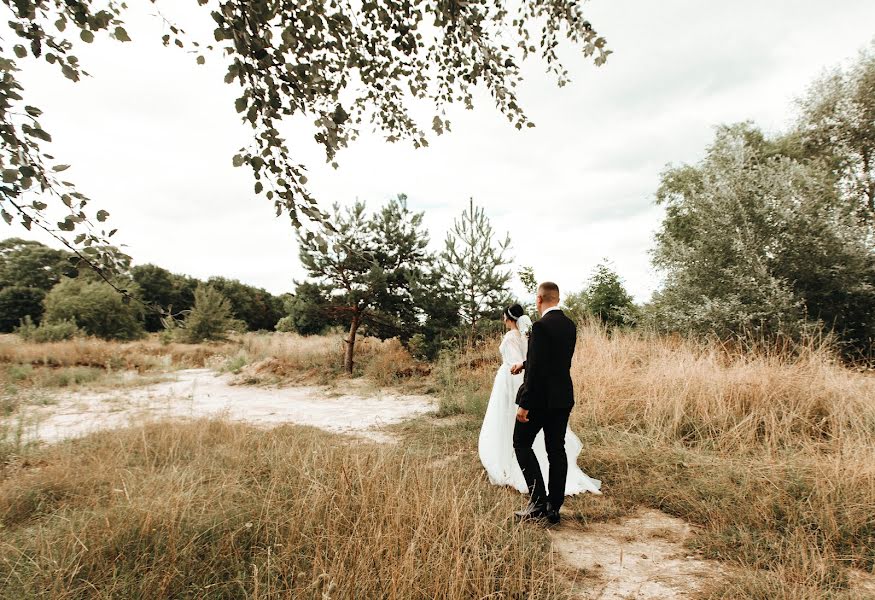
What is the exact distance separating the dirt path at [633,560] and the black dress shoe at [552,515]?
7 centimetres

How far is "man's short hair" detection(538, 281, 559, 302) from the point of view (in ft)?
12.8

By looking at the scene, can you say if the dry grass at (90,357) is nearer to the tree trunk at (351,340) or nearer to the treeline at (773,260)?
the tree trunk at (351,340)

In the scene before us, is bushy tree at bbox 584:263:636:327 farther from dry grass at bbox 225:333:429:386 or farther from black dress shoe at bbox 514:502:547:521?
black dress shoe at bbox 514:502:547:521

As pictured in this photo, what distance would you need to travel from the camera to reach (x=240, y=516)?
3053 mm

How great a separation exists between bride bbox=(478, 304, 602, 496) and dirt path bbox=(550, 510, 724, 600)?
2.91 ft

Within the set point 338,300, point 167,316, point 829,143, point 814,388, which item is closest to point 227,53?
point 167,316

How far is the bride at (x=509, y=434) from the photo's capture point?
461 cm

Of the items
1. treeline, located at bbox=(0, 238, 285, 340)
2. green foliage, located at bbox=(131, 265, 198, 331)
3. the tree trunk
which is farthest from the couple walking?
green foliage, located at bbox=(131, 265, 198, 331)

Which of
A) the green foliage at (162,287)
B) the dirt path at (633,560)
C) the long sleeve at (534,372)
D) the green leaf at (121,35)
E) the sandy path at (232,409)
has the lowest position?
the sandy path at (232,409)

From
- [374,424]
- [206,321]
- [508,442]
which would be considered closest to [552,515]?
[508,442]

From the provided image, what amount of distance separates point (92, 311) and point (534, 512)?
33968mm

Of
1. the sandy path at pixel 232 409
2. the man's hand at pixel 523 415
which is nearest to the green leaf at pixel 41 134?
the man's hand at pixel 523 415

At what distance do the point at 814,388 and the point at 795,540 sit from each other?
3.92m

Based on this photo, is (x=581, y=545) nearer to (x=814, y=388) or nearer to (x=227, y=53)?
(x=227, y=53)
